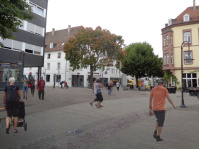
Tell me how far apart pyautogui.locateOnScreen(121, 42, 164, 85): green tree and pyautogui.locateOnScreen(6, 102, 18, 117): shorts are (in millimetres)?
42196

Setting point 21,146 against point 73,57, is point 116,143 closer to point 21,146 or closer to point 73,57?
point 21,146

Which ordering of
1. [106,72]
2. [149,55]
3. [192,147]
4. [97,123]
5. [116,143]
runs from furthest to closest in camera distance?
[106,72] → [149,55] → [97,123] → [116,143] → [192,147]

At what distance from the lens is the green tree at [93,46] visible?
33.7 meters

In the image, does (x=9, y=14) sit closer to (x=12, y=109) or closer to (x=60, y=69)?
(x=12, y=109)

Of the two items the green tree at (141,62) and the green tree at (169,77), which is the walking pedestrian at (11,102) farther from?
the green tree at (141,62)

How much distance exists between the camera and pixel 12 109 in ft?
19.4

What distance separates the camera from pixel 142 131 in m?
6.59

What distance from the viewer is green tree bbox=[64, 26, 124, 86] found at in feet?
110

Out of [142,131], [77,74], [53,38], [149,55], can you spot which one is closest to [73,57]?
[77,74]

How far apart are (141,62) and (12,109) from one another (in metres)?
42.4

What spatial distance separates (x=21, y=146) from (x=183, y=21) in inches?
1554

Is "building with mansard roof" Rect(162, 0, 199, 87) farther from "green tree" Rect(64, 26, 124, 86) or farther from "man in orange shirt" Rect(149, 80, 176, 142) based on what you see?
"man in orange shirt" Rect(149, 80, 176, 142)

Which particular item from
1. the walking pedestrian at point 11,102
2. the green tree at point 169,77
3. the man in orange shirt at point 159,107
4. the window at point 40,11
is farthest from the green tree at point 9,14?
the green tree at point 169,77

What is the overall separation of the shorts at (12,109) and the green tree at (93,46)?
90.9 feet
